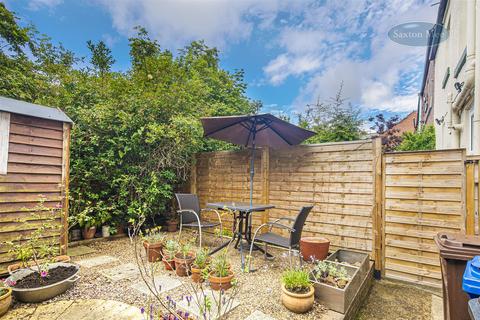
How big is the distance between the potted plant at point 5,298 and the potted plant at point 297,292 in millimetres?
2447

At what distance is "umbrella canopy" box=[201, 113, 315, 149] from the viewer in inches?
136

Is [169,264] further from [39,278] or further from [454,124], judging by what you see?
[454,124]

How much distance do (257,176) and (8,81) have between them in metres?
5.53

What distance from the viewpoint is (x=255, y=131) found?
390 cm

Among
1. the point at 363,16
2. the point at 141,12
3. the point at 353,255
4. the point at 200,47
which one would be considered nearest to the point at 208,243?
the point at 353,255

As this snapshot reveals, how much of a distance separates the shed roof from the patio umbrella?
1.99m

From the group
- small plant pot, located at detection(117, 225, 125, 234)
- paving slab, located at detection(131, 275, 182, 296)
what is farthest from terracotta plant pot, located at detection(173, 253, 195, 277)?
small plant pot, located at detection(117, 225, 125, 234)

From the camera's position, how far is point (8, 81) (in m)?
5.04

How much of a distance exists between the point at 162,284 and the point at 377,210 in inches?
116

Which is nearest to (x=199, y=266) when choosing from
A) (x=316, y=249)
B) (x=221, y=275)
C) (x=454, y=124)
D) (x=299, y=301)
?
(x=221, y=275)

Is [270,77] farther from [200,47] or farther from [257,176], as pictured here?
[257,176]

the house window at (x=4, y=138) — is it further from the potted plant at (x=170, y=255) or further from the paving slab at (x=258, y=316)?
the paving slab at (x=258, y=316)

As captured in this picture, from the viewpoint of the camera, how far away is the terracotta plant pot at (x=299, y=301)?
84.2 inches

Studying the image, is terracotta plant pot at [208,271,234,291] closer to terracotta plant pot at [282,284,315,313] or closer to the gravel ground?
the gravel ground
